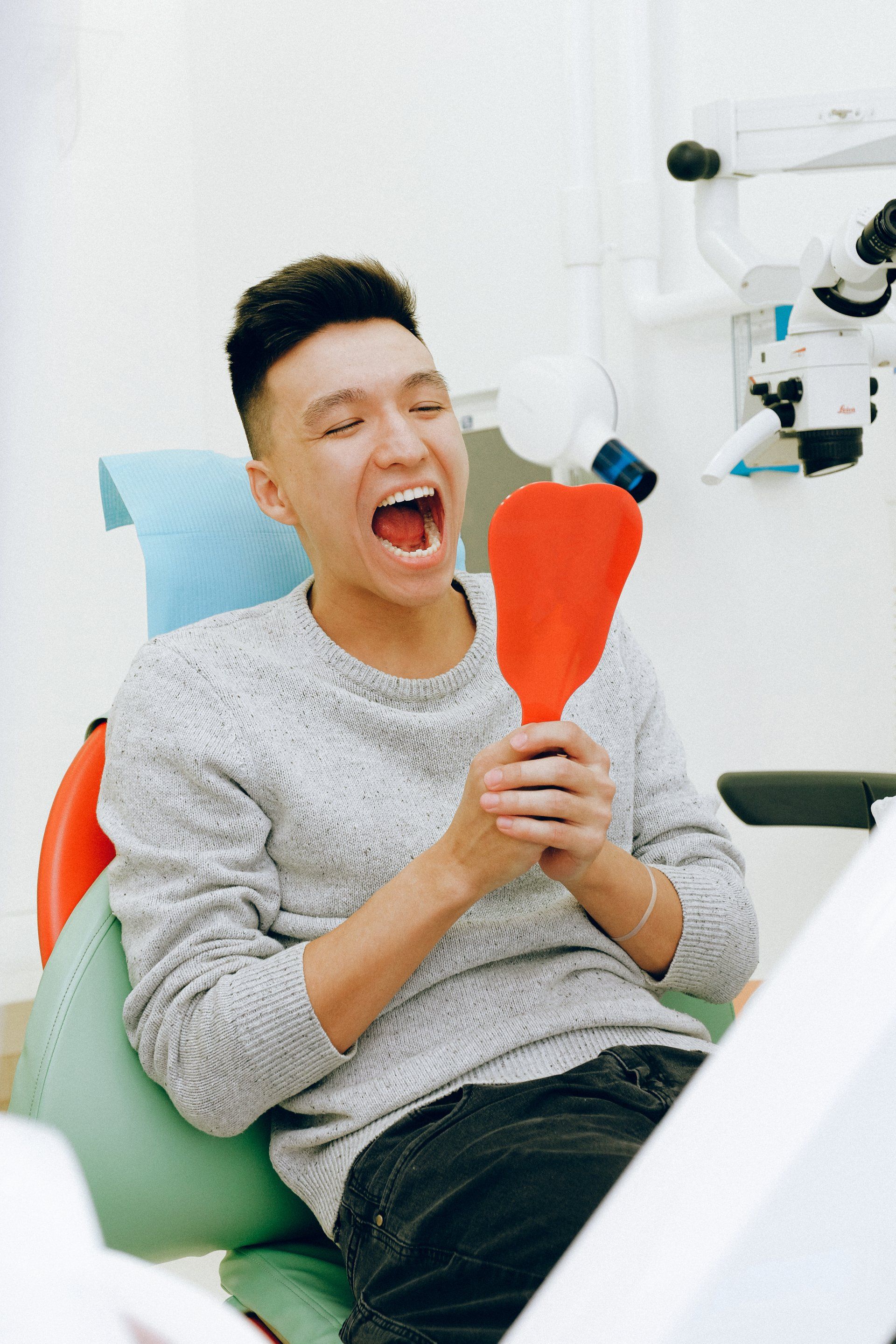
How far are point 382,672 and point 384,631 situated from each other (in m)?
0.05

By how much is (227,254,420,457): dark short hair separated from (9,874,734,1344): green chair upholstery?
513mm

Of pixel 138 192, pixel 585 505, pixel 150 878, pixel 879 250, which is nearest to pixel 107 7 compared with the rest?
pixel 585 505

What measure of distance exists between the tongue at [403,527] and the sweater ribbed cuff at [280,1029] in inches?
17.4

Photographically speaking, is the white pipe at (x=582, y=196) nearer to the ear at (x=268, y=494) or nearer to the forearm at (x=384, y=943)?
the ear at (x=268, y=494)

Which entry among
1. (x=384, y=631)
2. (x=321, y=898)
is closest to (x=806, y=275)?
(x=384, y=631)

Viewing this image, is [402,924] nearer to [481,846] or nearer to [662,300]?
[481,846]

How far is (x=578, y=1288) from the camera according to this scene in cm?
20

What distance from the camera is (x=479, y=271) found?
7.30 feet

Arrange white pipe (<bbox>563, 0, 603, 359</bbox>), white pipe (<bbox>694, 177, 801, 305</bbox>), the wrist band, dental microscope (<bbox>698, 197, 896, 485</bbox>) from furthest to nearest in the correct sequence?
white pipe (<bbox>563, 0, 603, 359</bbox>)
white pipe (<bbox>694, 177, 801, 305</bbox>)
dental microscope (<bbox>698, 197, 896, 485</bbox>)
the wrist band

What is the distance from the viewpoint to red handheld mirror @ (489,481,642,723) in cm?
77

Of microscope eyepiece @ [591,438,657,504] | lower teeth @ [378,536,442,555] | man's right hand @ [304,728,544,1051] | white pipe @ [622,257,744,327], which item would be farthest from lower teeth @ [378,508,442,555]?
white pipe @ [622,257,744,327]

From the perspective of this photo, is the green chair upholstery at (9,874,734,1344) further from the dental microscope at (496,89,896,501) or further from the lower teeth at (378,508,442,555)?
the dental microscope at (496,89,896,501)

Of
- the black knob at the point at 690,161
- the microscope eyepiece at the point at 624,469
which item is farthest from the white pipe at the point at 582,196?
the black knob at the point at 690,161

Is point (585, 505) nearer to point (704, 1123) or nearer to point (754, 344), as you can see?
point (704, 1123)
